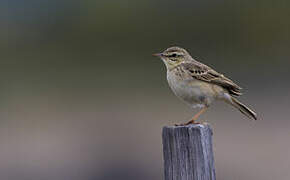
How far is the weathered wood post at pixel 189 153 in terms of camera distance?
5934 mm

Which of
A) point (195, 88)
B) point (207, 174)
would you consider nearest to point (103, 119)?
point (195, 88)

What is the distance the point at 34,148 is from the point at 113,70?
657cm

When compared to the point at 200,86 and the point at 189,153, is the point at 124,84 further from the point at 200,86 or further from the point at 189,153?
the point at 189,153

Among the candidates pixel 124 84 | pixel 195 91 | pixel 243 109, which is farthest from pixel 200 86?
pixel 124 84

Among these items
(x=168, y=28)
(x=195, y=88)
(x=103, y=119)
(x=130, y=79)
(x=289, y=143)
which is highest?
(x=168, y=28)

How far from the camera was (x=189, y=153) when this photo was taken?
5.98 meters

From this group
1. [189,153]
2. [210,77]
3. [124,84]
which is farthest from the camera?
[124,84]

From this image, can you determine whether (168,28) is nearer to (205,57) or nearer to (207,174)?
(205,57)

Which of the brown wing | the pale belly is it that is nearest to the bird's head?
the brown wing

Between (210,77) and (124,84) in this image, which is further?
(124,84)

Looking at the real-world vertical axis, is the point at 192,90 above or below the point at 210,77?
below

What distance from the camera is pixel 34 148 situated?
55.7 ft

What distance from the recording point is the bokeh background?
1506cm

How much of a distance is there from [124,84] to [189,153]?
15.4m
